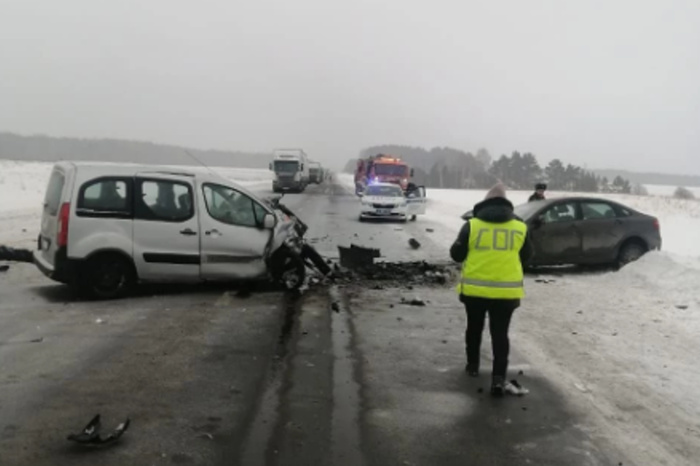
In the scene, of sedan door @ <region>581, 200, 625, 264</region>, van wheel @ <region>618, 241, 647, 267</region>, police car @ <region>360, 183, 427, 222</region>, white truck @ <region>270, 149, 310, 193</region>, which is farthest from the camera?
white truck @ <region>270, 149, 310, 193</region>

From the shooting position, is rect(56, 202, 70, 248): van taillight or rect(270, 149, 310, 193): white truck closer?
rect(56, 202, 70, 248): van taillight

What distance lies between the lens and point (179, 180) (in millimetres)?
8867

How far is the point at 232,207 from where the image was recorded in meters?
9.30

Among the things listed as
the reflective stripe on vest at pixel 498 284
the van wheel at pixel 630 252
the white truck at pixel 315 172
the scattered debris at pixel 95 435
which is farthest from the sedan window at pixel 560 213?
the white truck at pixel 315 172

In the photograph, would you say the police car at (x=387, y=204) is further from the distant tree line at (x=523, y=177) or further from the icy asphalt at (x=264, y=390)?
the distant tree line at (x=523, y=177)

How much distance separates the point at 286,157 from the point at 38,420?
43878mm

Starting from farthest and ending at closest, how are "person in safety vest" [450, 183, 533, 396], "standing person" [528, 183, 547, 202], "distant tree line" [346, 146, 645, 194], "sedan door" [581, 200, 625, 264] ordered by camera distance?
"distant tree line" [346, 146, 645, 194] < "standing person" [528, 183, 547, 202] < "sedan door" [581, 200, 625, 264] < "person in safety vest" [450, 183, 533, 396]

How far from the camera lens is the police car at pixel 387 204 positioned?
Answer: 24.6 m

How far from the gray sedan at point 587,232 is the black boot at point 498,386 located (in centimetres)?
701

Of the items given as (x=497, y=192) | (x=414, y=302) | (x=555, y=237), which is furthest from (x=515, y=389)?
(x=555, y=237)

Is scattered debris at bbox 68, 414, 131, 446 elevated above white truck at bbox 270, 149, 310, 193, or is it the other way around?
white truck at bbox 270, 149, 310, 193

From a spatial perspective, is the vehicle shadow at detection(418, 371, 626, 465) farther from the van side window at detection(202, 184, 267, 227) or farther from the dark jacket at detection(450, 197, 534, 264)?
the van side window at detection(202, 184, 267, 227)

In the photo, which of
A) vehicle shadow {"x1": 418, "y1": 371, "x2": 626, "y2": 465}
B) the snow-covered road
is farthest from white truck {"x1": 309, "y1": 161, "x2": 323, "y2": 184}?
vehicle shadow {"x1": 418, "y1": 371, "x2": 626, "y2": 465}

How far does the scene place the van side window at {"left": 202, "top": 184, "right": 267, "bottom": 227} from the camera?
9.09 meters
